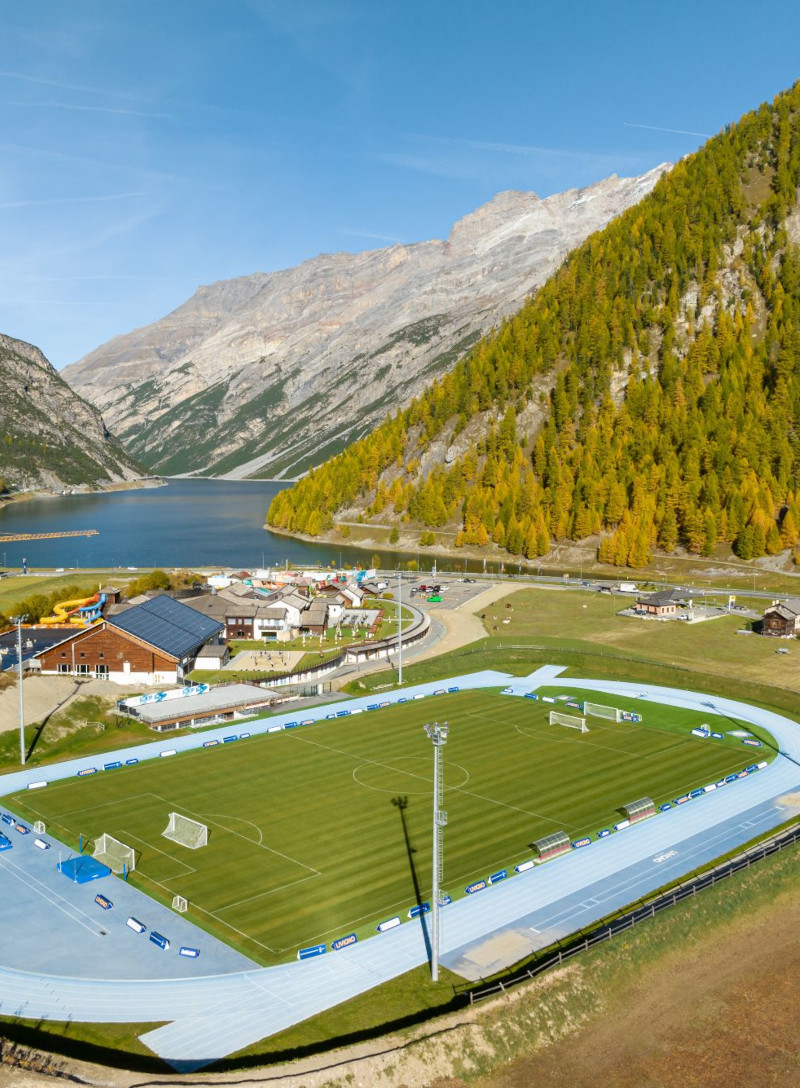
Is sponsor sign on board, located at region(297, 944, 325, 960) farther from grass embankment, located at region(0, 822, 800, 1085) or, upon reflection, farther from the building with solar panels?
the building with solar panels

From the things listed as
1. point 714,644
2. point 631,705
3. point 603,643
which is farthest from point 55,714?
point 714,644

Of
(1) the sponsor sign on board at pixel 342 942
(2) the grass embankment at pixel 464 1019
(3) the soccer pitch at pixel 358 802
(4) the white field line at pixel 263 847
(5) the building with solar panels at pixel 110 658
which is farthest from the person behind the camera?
(5) the building with solar panels at pixel 110 658

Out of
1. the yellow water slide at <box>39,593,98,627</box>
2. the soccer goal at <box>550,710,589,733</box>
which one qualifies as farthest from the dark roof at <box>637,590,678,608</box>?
the yellow water slide at <box>39,593,98,627</box>

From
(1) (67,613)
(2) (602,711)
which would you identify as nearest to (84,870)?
(2) (602,711)

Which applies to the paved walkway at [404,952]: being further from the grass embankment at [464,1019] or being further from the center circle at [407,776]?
the center circle at [407,776]

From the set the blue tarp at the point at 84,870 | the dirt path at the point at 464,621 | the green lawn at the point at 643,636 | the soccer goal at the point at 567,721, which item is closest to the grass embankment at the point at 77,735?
the blue tarp at the point at 84,870

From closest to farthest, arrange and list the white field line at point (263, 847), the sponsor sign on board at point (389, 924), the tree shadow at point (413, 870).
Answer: the tree shadow at point (413, 870)
the sponsor sign on board at point (389, 924)
the white field line at point (263, 847)
